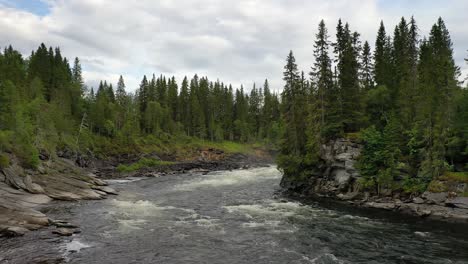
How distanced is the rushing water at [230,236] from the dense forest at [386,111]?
933 cm

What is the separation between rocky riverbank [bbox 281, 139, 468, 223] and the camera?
3266cm

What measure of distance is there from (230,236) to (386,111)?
36272 mm

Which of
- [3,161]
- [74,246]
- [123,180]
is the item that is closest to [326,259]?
[74,246]

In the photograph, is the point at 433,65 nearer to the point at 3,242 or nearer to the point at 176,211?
the point at 176,211

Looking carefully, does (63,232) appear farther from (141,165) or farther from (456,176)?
(141,165)

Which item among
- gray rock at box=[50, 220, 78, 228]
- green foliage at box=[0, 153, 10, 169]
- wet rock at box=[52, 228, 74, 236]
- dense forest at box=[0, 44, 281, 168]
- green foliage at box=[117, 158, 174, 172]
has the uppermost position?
dense forest at box=[0, 44, 281, 168]

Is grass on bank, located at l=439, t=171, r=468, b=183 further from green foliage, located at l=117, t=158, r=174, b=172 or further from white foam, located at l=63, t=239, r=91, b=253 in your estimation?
green foliage, located at l=117, t=158, r=174, b=172

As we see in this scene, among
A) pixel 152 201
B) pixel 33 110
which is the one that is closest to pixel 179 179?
pixel 152 201

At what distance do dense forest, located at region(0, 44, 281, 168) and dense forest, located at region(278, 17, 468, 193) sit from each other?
3599 cm

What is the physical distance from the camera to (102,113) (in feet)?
320

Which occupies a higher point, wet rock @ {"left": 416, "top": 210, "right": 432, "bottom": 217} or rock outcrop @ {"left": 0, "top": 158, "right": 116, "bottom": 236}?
rock outcrop @ {"left": 0, "top": 158, "right": 116, "bottom": 236}

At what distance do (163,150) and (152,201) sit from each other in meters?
61.0

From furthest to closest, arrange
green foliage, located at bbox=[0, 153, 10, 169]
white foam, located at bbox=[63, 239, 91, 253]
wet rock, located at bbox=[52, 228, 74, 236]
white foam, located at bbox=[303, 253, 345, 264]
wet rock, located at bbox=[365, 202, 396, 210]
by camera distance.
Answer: wet rock, located at bbox=[365, 202, 396, 210] → green foliage, located at bbox=[0, 153, 10, 169] → wet rock, located at bbox=[52, 228, 74, 236] → white foam, located at bbox=[63, 239, 91, 253] → white foam, located at bbox=[303, 253, 345, 264]

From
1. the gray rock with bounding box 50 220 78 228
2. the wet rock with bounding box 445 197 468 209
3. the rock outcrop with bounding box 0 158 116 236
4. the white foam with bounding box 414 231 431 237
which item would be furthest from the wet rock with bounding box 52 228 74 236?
the wet rock with bounding box 445 197 468 209
